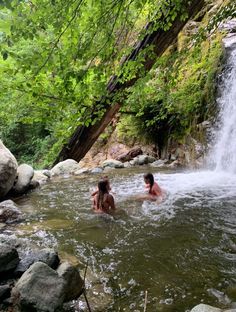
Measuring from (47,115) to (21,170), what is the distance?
4.50 meters

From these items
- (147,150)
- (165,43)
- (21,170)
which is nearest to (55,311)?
(165,43)

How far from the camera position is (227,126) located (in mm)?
10078

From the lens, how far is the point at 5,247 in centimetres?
357

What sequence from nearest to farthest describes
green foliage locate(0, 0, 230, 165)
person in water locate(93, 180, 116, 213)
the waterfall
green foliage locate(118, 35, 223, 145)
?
green foliage locate(0, 0, 230, 165), person in water locate(93, 180, 116, 213), the waterfall, green foliage locate(118, 35, 223, 145)

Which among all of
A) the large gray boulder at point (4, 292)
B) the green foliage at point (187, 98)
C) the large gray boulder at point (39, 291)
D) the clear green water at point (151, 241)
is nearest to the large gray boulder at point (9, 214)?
the clear green water at point (151, 241)

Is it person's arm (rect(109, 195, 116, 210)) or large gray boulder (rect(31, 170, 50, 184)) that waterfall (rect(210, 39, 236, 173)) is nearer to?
person's arm (rect(109, 195, 116, 210))

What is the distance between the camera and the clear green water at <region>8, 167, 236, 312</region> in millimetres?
3371

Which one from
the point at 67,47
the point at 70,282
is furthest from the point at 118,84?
the point at 70,282

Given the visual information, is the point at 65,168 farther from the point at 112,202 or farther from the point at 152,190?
the point at 112,202

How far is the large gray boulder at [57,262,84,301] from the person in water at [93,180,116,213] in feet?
9.69

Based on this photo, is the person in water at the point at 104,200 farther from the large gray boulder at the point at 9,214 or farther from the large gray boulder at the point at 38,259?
the large gray boulder at the point at 38,259

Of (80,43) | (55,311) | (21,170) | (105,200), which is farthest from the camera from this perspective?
(21,170)

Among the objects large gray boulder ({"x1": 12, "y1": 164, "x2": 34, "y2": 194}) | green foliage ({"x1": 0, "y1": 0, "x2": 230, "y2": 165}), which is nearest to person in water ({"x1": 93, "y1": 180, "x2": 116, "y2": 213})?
green foliage ({"x1": 0, "y1": 0, "x2": 230, "y2": 165})

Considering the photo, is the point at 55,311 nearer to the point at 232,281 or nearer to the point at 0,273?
the point at 0,273
